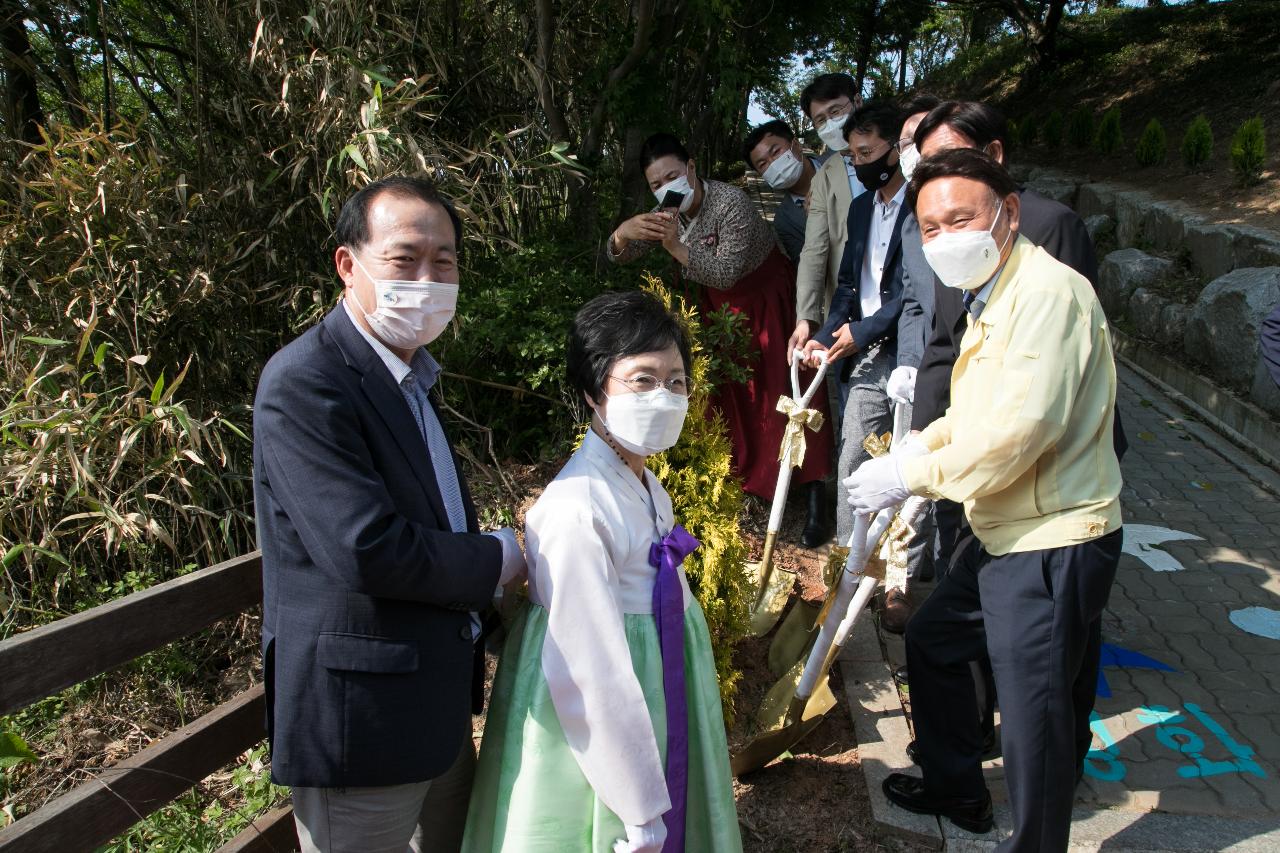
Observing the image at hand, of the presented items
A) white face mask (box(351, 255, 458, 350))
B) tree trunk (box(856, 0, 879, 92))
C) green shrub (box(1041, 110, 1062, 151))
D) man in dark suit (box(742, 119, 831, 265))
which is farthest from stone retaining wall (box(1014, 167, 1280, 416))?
white face mask (box(351, 255, 458, 350))

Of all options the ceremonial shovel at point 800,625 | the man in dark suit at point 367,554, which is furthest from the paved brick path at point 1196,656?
the man in dark suit at point 367,554

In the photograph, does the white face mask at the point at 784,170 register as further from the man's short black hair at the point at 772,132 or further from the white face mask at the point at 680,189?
the white face mask at the point at 680,189

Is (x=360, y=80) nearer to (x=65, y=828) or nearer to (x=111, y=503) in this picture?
(x=111, y=503)

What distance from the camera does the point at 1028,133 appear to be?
14430 millimetres

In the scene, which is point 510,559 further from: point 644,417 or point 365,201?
point 365,201

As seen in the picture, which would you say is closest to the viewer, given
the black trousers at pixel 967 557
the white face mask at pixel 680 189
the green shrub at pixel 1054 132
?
the black trousers at pixel 967 557

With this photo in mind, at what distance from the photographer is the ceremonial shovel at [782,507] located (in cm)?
355

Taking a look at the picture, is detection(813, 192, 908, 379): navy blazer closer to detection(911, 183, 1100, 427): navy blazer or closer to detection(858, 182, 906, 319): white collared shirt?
detection(858, 182, 906, 319): white collared shirt

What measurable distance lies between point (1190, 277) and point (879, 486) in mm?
7604

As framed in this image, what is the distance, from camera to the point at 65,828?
189cm

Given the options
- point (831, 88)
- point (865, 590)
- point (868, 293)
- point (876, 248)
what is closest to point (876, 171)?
point (876, 248)

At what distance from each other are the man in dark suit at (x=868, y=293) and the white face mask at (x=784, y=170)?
67 cm

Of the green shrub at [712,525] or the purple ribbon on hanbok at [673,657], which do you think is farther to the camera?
the green shrub at [712,525]

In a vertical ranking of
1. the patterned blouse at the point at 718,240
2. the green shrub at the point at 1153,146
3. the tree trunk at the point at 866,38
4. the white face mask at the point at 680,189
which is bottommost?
the patterned blouse at the point at 718,240
